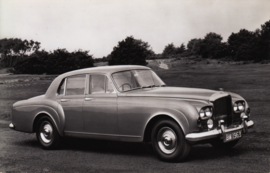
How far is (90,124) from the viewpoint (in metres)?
7.27

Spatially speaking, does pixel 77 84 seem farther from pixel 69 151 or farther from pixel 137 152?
pixel 137 152

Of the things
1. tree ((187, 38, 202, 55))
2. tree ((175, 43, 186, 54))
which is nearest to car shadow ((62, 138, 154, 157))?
tree ((187, 38, 202, 55))

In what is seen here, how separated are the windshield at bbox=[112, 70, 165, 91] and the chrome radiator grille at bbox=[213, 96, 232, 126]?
4.86 ft

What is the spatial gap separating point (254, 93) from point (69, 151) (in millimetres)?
13190

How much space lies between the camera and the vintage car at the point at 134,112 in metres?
6.05

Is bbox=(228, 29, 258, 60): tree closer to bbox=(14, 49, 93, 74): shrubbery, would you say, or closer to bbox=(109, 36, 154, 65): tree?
bbox=(109, 36, 154, 65): tree

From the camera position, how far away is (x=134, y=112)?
660 cm

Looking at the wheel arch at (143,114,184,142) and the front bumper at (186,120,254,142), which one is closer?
the front bumper at (186,120,254,142)

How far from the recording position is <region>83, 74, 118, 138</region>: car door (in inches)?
273

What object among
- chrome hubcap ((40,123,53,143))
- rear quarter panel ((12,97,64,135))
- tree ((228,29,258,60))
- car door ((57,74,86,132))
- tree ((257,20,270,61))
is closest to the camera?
car door ((57,74,86,132))

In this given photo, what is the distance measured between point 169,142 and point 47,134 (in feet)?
9.90

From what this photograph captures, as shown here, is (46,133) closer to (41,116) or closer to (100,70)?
(41,116)

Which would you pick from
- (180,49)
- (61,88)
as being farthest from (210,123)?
(180,49)

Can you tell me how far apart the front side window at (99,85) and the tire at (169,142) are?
1312 millimetres
